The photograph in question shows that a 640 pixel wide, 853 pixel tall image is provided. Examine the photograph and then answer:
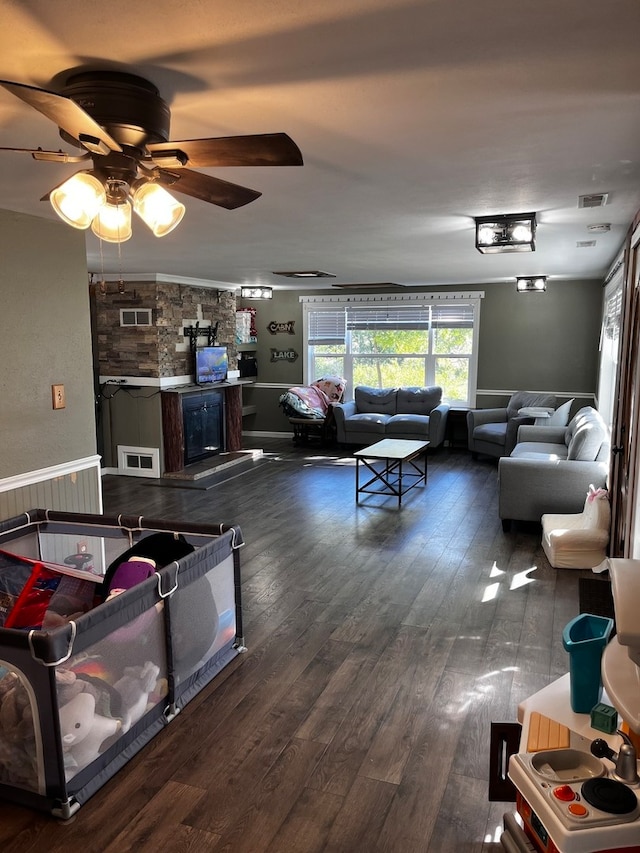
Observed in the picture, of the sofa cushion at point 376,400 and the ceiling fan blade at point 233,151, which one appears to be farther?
the sofa cushion at point 376,400

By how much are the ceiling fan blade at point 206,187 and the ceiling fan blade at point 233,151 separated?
0.08 metres

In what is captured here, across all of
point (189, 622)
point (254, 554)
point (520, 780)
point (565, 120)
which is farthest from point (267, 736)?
point (565, 120)

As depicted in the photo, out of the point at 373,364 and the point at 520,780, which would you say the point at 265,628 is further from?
the point at 373,364

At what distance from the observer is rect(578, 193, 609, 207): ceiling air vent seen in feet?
10.3

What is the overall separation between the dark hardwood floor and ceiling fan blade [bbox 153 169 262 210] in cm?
202

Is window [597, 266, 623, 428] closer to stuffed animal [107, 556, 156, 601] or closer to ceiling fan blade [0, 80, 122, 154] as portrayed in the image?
stuffed animal [107, 556, 156, 601]

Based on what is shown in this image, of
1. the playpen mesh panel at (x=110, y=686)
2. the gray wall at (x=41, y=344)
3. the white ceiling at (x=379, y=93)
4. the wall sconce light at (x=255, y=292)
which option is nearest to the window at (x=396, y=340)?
→ the wall sconce light at (x=255, y=292)

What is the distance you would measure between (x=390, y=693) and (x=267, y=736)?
60 cm

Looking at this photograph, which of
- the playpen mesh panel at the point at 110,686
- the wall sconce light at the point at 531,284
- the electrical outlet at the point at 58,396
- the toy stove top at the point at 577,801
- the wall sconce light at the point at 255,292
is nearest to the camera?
the toy stove top at the point at 577,801

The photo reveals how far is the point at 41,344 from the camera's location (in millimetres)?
3662

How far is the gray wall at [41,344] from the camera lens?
11.4 feet

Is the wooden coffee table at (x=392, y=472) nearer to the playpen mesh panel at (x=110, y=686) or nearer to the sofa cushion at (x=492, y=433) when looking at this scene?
the sofa cushion at (x=492, y=433)

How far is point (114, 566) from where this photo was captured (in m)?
2.65

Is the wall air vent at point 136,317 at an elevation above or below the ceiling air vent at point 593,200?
below
